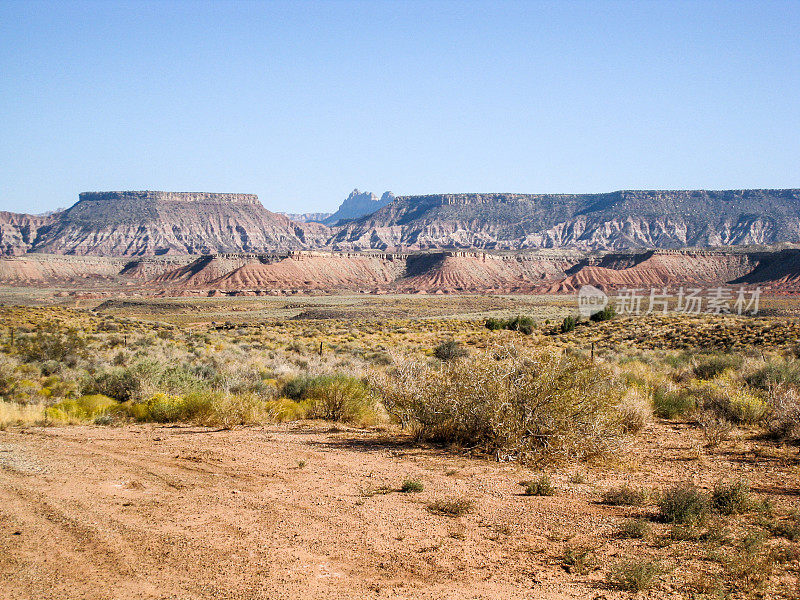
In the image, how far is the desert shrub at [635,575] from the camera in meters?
5.34

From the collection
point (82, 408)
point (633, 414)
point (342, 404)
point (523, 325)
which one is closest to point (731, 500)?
point (633, 414)

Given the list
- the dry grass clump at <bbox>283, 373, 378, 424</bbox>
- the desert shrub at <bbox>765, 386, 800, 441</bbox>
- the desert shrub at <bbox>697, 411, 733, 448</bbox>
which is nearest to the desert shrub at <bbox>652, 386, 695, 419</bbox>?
the desert shrub at <bbox>697, 411, 733, 448</bbox>

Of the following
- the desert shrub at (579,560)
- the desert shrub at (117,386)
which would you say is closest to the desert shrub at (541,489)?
the desert shrub at (579,560)

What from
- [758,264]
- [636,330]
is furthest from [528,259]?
[636,330]

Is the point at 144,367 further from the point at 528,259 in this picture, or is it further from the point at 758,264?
the point at 528,259

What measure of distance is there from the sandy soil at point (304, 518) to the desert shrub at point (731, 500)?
28.5 inches

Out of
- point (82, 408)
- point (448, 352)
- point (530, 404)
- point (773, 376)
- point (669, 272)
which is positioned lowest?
point (448, 352)

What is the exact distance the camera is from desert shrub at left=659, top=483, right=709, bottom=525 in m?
6.81

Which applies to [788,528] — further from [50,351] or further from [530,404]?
[50,351]

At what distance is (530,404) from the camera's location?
9.27 meters

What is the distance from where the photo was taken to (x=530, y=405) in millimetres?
9273

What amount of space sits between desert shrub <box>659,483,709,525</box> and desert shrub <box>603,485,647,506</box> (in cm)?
33

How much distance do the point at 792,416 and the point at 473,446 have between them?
214 inches

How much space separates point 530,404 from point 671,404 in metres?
5.78
